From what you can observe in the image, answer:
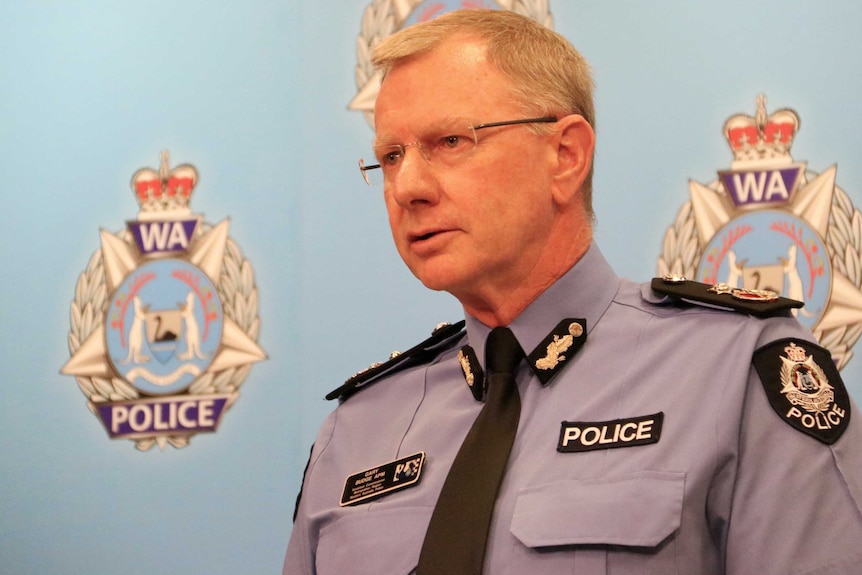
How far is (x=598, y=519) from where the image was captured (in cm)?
112

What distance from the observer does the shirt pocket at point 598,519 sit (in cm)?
109

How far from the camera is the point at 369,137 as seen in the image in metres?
2.43

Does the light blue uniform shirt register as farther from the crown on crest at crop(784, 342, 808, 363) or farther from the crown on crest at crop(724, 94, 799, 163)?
the crown on crest at crop(724, 94, 799, 163)

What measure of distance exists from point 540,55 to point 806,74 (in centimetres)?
101

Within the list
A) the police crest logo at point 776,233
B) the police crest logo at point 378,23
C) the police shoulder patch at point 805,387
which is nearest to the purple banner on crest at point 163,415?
the police crest logo at point 378,23

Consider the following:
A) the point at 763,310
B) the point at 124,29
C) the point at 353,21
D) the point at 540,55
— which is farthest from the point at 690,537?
the point at 124,29

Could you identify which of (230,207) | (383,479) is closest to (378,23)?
(230,207)

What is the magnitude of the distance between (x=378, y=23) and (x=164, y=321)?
35.3 inches

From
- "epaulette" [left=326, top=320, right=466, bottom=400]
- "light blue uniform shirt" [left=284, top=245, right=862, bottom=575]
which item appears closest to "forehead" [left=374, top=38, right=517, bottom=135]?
"light blue uniform shirt" [left=284, top=245, right=862, bottom=575]

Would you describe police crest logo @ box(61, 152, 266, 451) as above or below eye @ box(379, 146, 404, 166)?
below

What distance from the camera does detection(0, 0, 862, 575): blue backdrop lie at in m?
2.26

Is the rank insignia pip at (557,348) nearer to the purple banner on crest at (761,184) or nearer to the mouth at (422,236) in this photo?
the mouth at (422,236)

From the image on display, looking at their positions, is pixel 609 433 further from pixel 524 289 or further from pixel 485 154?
pixel 485 154

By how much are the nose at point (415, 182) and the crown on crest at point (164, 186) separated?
4.38ft
